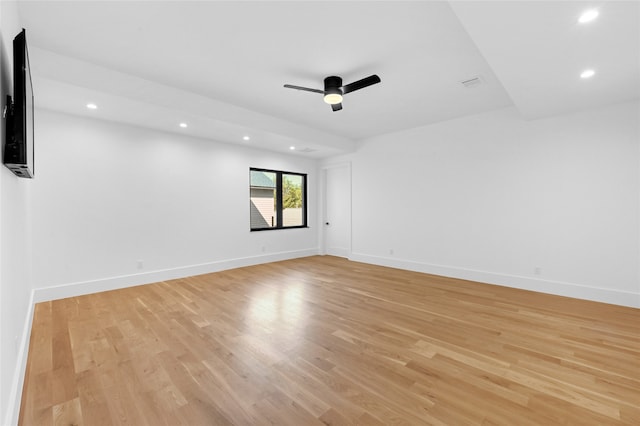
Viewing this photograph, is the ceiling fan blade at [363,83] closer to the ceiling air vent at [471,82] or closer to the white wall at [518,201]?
the ceiling air vent at [471,82]

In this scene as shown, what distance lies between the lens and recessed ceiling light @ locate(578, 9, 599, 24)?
192cm

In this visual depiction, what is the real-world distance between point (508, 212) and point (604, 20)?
10.1 ft

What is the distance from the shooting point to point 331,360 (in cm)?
227

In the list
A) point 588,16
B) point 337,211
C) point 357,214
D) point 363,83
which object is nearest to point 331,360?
point 363,83

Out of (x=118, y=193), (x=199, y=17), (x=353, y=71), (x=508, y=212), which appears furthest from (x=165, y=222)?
(x=508, y=212)

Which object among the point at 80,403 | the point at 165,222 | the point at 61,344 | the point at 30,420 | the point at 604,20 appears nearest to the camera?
the point at 30,420

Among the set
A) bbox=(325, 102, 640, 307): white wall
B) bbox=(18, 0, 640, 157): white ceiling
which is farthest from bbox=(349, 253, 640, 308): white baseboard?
bbox=(18, 0, 640, 157): white ceiling

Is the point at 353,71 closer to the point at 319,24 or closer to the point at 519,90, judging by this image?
the point at 319,24

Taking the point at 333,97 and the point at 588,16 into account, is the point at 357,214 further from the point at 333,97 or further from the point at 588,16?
the point at 588,16

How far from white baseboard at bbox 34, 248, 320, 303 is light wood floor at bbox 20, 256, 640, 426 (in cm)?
20

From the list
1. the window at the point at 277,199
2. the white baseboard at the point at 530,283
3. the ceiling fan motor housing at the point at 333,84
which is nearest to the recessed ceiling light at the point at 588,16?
the ceiling fan motor housing at the point at 333,84

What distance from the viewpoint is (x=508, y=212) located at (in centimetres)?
452

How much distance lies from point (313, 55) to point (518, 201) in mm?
3950

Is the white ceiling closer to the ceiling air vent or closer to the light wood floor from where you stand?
the ceiling air vent
